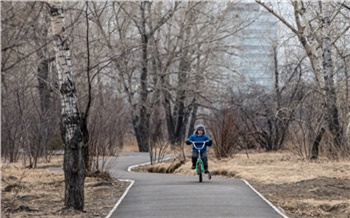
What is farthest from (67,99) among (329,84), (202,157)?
(329,84)

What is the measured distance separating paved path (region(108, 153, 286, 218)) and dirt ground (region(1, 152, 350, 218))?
47cm

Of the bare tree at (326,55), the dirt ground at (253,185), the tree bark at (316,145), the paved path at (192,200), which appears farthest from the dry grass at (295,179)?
the bare tree at (326,55)

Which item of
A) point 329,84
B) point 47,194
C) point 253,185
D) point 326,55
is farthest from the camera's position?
point 326,55

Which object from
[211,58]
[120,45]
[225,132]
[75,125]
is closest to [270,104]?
[211,58]

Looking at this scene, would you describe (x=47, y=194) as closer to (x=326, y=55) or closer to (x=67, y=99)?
(x=67, y=99)

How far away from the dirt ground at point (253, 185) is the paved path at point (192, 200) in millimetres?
467

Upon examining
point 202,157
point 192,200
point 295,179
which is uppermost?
point 202,157

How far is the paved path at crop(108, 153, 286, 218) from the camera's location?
1442 centimetres

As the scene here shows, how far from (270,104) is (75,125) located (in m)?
26.4

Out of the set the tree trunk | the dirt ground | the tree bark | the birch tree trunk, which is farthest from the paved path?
the tree bark

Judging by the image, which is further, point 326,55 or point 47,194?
point 326,55

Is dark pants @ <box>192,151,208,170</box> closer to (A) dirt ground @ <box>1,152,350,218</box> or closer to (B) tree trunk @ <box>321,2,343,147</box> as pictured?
(A) dirt ground @ <box>1,152,350,218</box>

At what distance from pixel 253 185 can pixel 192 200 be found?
4933mm

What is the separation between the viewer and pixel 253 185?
68.4 ft
